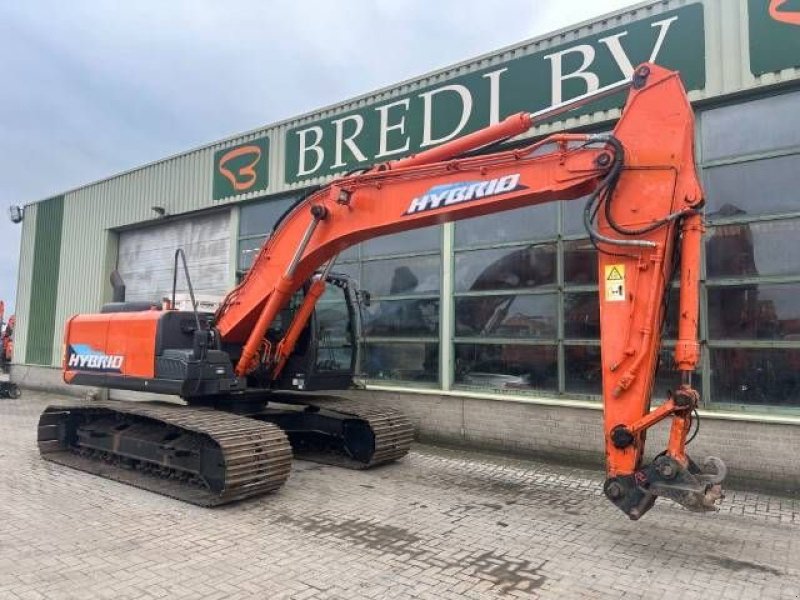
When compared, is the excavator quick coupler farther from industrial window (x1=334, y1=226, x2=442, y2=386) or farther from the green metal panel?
the green metal panel

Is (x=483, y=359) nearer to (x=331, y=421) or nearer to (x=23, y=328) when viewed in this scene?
(x=331, y=421)

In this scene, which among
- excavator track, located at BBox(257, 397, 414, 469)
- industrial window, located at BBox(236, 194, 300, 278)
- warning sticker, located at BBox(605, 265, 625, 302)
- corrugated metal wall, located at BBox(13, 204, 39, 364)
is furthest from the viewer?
corrugated metal wall, located at BBox(13, 204, 39, 364)

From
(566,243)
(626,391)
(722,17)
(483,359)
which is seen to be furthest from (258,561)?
(722,17)

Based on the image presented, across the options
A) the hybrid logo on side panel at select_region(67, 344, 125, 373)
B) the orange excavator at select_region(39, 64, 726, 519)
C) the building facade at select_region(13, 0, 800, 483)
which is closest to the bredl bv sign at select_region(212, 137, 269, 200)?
the building facade at select_region(13, 0, 800, 483)

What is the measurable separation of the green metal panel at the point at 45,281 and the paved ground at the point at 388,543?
10.4 metres

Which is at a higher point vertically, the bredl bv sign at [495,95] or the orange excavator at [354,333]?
the bredl bv sign at [495,95]

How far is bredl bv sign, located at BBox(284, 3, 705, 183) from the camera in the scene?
7539 mm

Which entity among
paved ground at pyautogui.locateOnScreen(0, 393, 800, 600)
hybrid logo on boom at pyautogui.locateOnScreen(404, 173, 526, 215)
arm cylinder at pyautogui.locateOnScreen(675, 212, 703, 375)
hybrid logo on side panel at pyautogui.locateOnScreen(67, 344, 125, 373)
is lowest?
paved ground at pyautogui.locateOnScreen(0, 393, 800, 600)

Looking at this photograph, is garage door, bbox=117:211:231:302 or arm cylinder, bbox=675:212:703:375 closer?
arm cylinder, bbox=675:212:703:375

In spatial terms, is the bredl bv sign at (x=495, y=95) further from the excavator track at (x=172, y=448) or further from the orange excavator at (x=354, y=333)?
the excavator track at (x=172, y=448)

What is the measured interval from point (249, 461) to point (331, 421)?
207 centimetres

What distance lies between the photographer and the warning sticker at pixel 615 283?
15.8ft

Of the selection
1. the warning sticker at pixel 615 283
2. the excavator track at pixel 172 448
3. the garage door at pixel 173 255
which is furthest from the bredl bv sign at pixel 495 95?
the excavator track at pixel 172 448

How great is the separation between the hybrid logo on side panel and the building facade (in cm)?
387
